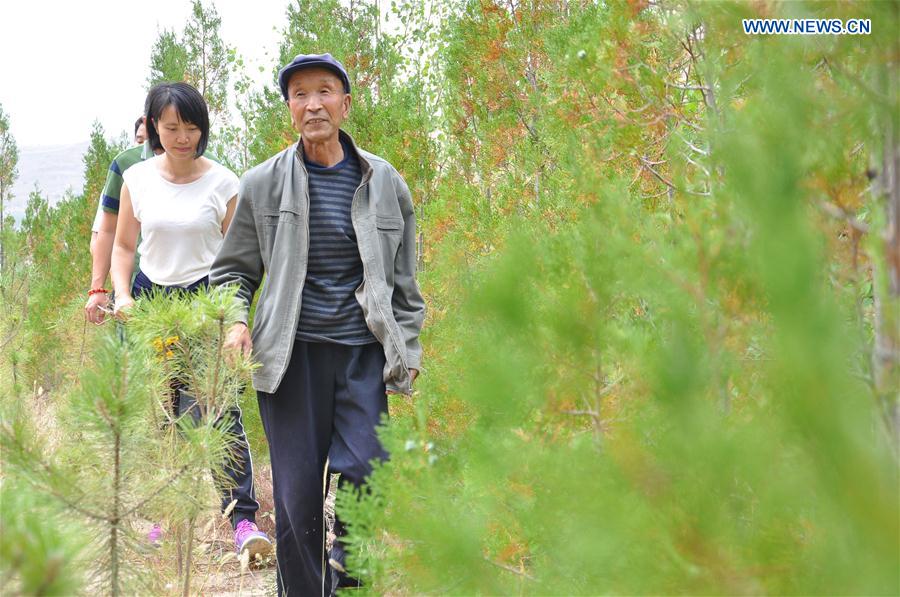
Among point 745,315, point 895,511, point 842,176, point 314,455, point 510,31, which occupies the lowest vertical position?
point 314,455

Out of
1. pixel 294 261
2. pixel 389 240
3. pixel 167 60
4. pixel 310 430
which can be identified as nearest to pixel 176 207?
pixel 294 261

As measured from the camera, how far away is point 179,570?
3119 millimetres

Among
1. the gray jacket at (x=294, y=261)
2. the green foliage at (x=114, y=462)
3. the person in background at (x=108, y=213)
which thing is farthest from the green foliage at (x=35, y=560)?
the person in background at (x=108, y=213)

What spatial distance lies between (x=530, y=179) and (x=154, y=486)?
397cm

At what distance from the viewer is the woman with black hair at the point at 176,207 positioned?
378cm

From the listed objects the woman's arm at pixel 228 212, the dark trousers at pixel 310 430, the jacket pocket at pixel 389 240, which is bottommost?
the dark trousers at pixel 310 430

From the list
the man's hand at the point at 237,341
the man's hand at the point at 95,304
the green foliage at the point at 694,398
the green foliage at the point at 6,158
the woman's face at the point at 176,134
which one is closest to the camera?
the green foliage at the point at 694,398

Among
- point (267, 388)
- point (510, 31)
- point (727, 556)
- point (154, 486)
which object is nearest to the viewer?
point (727, 556)

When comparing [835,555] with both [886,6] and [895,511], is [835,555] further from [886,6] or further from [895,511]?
[886,6]

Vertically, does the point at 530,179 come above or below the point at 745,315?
above

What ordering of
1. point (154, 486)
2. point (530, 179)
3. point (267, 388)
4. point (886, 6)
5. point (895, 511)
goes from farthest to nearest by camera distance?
point (530, 179) < point (267, 388) < point (154, 486) < point (886, 6) < point (895, 511)

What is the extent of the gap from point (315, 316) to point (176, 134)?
1.25 metres

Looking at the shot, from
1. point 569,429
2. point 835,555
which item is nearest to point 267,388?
point 569,429

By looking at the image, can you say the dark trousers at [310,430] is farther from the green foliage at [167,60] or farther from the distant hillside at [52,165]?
the distant hillside at [52,165]
